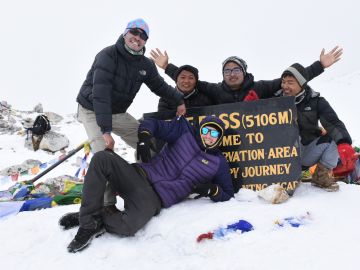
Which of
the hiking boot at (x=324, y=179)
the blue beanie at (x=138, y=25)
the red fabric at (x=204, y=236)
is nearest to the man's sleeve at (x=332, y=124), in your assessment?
the hiking boot at (x=324, y=179)

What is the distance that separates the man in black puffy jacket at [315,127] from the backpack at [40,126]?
15.6 m

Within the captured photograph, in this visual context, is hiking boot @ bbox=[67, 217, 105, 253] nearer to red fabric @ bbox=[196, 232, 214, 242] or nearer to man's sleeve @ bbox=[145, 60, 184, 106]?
red fabric @ bbox=[196, 232, 214, 242]

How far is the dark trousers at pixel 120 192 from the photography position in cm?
406

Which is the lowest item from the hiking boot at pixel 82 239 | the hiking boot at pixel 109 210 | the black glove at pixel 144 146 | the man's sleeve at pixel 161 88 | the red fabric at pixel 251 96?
the hiking boot at pixel 82 239

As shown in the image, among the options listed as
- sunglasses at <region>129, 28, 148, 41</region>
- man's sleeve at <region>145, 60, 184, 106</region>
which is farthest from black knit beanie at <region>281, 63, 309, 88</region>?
sunglasses at <region>129, 28, 148, 41</region>

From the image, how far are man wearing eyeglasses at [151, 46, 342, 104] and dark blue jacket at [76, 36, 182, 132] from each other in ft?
2.87

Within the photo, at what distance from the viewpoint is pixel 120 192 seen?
441 cm

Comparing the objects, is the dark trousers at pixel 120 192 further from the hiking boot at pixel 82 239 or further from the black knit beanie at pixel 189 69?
the black knit beanie at pixel 189 69

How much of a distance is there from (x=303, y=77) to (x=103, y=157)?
3.22 metres

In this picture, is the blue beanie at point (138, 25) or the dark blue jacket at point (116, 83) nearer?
the dark blue jacket at point (116, 83)

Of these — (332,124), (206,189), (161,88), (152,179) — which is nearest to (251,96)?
(332,124)

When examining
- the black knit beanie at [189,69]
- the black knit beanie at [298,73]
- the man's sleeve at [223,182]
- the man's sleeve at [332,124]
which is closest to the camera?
the man's sleeve at [223,182]

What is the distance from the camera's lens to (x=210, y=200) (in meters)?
4.79

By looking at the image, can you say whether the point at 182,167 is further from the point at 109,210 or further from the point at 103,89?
the point at 103,89
